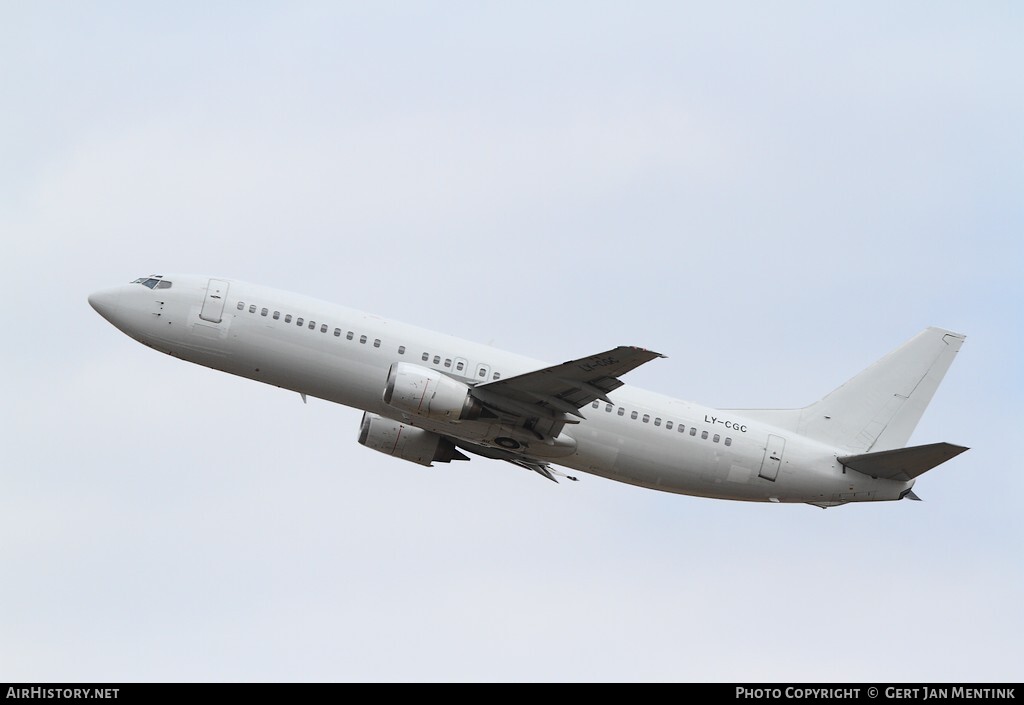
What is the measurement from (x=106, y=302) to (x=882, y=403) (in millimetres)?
29924

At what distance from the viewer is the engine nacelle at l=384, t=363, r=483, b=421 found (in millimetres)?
44969

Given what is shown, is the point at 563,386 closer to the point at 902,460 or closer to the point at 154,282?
the point at 902,460

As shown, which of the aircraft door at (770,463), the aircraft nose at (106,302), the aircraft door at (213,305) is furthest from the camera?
the aircraft door at (770,463)

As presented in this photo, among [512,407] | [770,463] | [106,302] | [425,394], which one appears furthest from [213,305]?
[770,463]

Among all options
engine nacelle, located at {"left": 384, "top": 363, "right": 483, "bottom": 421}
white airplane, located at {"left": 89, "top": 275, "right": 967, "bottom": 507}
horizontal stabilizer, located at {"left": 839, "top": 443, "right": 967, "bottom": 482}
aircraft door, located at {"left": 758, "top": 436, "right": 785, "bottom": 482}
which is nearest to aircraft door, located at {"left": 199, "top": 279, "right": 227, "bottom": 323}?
white airplane, located at {"left": 89, "top": 275, "right": 967, "bottom": 507}

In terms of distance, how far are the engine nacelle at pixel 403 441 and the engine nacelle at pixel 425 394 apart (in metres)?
5.72

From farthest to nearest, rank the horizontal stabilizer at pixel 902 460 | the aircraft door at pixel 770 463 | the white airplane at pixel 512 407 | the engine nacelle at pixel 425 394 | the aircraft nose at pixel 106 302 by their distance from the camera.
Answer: the aircraft door at pixel 770 463, the aircraft nose at pixel 106 302, the horizontal stabilizer at pixel 902 460, the white airplane at pixel 512 407, the engine nacelle at pixel 425 394

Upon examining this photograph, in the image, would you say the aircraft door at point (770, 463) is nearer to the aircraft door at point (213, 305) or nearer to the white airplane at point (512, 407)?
the white airplane at point (512, 407)

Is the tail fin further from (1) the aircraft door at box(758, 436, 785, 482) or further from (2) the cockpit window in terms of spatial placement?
(2) the cockpit window

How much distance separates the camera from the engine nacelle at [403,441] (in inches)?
2026

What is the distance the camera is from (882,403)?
52156 millimetres

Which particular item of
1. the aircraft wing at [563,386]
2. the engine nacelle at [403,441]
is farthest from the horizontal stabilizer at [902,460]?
the engine nacelle at [403,441]
